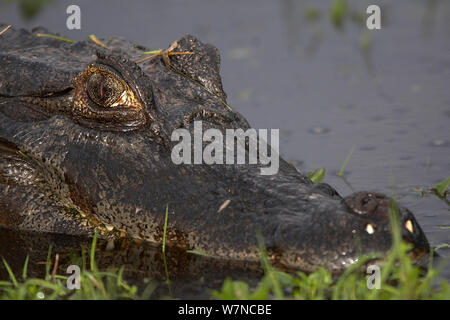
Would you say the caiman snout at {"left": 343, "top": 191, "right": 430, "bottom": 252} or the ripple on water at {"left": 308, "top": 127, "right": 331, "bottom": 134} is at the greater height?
the ripple on water at {"left": 308, "top": 127, "right": 331, "bottom": 134}

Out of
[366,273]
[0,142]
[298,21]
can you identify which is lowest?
[366,273]

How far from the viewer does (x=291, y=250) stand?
411 centimetres

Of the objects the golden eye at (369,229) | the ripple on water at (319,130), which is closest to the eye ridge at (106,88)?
the golden eye at (369,229)

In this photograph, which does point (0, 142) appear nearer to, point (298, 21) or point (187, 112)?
point (187, 112)

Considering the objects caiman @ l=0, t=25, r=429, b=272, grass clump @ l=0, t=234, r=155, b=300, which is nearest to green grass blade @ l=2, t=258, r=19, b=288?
grass clump @ l=0, t=234, r=155, b=300

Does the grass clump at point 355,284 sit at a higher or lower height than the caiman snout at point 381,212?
lower

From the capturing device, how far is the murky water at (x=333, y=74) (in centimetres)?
662

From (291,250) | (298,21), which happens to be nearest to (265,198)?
(291,250)

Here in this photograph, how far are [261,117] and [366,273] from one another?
4.41m

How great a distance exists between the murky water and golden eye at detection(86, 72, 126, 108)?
2.05 meters

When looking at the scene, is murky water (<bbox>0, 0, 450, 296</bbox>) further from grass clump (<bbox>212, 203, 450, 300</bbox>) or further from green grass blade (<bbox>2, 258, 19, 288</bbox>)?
green grass blade (<bbox>2, 258, 19, 288</bbox>)

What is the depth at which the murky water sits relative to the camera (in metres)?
6.62

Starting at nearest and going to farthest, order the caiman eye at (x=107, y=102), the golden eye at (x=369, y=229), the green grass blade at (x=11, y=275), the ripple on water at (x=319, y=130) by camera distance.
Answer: the golden eye at (x=369, y=229) < the green grass blade at (x=11, y=275) < the caiman eye at (x=107, y=102) < the ripple on water at (x=319, y=130)

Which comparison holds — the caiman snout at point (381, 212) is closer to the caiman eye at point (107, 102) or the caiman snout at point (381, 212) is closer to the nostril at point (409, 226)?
the nostril at point (409, 226)
